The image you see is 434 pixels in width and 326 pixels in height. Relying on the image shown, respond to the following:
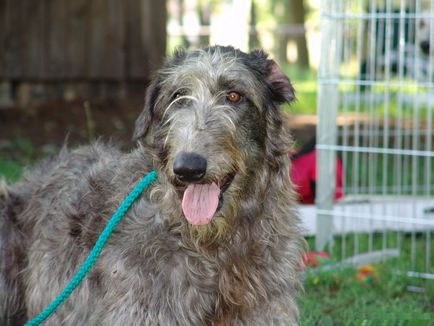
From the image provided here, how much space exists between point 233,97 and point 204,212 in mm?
602

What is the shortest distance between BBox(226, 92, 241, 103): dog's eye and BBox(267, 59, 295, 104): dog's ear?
10.4 inches

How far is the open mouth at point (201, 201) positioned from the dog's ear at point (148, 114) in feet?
1.76

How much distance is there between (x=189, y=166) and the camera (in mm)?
3426

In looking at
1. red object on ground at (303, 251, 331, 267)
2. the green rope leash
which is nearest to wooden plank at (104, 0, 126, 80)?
red object on ground at (303, 251, 331, 267)

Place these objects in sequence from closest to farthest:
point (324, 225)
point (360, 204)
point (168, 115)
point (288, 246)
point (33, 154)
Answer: point (168, 115) < point (288, 246) < point (324, 225) < point (360, 204) < point (33, 154)

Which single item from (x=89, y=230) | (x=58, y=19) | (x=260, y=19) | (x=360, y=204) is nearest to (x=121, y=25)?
(x=58, y=19)

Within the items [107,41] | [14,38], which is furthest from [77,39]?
[14,38]

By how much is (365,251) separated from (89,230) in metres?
3.32

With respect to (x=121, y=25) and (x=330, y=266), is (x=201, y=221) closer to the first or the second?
(x=330, y=266)

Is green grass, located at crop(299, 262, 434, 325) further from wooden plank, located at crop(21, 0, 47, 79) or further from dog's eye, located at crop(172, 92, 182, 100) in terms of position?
wooden plank, located at crop(21, 0, 47, 79)

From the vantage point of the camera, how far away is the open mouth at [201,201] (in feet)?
11.9

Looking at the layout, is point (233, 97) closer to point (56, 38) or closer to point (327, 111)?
point (327, 111)

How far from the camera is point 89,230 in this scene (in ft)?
14.2

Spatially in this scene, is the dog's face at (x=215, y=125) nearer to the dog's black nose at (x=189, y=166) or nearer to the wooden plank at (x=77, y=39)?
the dog's black nose at (x=189, y=166)
